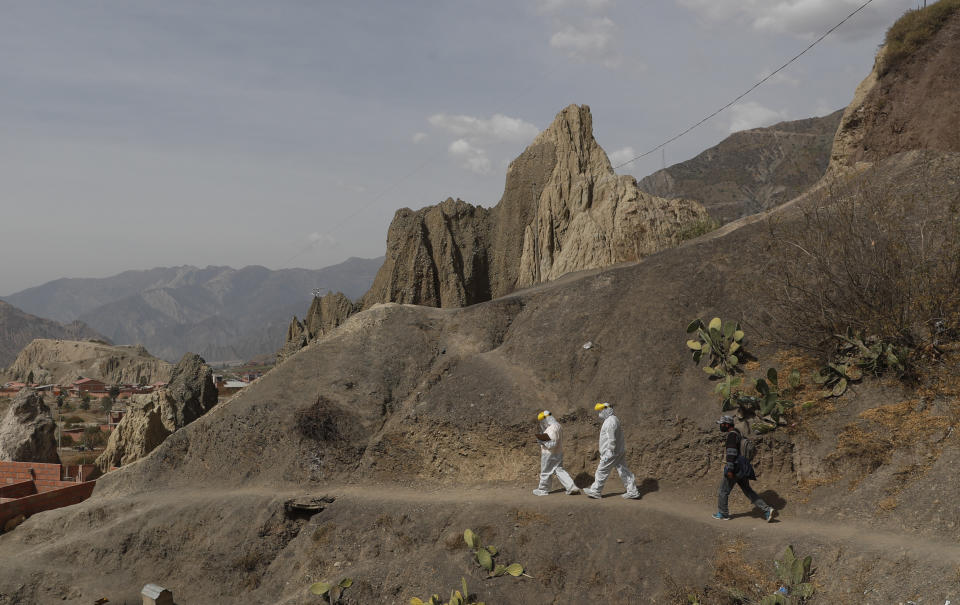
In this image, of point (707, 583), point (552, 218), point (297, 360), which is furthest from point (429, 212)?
point (707, 583)

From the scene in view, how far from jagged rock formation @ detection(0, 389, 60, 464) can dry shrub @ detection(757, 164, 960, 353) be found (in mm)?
24277

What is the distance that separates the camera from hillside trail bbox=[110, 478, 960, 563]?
299 inches

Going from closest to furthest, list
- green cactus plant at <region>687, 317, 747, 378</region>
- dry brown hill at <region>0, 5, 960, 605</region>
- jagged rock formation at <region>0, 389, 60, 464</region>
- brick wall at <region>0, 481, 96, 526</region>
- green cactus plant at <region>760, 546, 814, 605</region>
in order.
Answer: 1. green cactus plant at <region>760, 546, 814, 605</region>
2. dry brown hill at <region>0, 5, 960, 605</region>
3. green cactus plant at <region>687, 317, 747, 378</region>
4. brick wall at <region>0, 481, 96, 526</region>
5. jagged rock formation at <region>0, 389, 60, 464</region>

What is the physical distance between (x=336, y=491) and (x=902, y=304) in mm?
11221

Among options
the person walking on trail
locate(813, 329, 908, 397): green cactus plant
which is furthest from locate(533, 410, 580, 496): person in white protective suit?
locate(813, 329, 908, 397): green cactus plant

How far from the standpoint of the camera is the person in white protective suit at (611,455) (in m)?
10.2

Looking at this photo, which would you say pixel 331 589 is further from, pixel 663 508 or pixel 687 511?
pixel 687 511

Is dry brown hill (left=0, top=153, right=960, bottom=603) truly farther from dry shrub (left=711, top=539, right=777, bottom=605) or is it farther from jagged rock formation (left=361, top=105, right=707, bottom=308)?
jagged rock formation (left=361, top=105, right=707, bottom=308)

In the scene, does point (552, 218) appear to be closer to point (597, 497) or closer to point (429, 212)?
point (429, 212)

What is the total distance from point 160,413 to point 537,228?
17.9m

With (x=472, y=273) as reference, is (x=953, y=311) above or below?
below

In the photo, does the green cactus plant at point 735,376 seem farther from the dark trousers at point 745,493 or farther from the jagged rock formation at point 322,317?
the jagged rock formation at point 322,317

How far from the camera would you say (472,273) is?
112 feet

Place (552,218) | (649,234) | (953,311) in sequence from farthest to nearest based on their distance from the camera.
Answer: (552,218) → (649,234) → (953,311)
